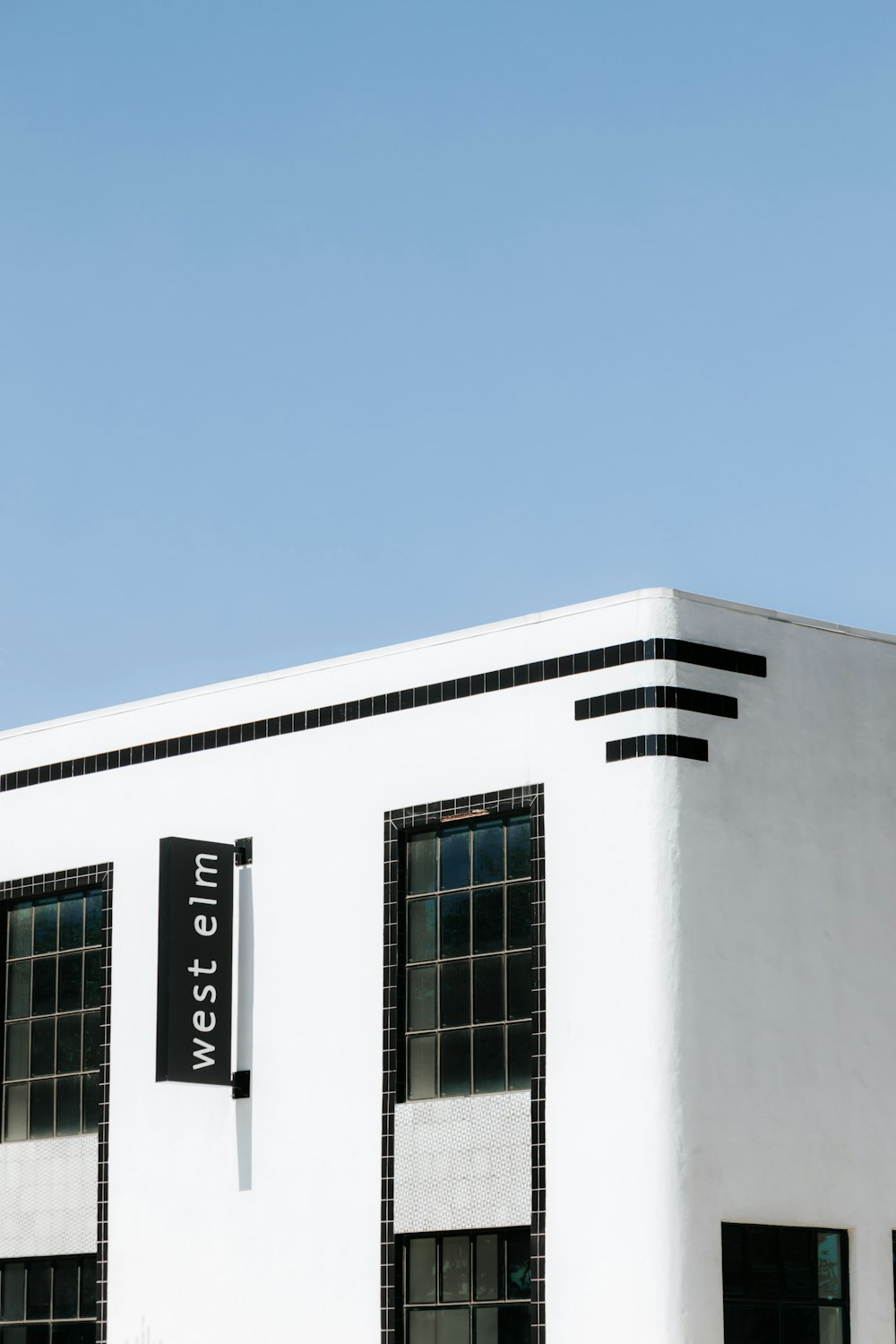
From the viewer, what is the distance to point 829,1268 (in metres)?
21.1

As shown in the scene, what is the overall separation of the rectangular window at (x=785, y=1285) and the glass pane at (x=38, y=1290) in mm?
8841

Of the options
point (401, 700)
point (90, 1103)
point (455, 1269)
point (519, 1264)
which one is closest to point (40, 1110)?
point (90, 1103)

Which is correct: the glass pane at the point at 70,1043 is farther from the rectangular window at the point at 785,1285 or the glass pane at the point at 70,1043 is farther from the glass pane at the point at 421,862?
the rectangular window at the point at 785,1285

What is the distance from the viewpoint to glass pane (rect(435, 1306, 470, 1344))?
21.5 metres

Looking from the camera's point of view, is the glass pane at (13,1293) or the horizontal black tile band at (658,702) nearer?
the horizontal black tile band at (658,702)

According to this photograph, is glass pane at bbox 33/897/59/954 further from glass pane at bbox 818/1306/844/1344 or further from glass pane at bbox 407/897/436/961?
glass pane at bbox 818/1306/844/1344

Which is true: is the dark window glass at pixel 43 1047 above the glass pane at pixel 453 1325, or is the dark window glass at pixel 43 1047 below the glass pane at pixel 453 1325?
above

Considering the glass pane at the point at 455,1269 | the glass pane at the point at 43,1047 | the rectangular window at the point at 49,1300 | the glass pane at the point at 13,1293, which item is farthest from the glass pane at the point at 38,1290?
the glass pane at the point at 455,1269

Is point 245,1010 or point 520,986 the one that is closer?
point 520,986

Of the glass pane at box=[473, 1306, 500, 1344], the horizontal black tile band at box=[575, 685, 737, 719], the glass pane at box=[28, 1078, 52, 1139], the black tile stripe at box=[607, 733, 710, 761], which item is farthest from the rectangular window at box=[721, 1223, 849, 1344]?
the glass pane at box=[28, 1078, 52, 1139]

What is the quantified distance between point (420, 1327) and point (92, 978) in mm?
6259

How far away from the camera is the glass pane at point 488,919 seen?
22.2 m

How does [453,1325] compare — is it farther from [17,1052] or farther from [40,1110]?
[17,1052]

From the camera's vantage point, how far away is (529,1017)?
71.4 ft
